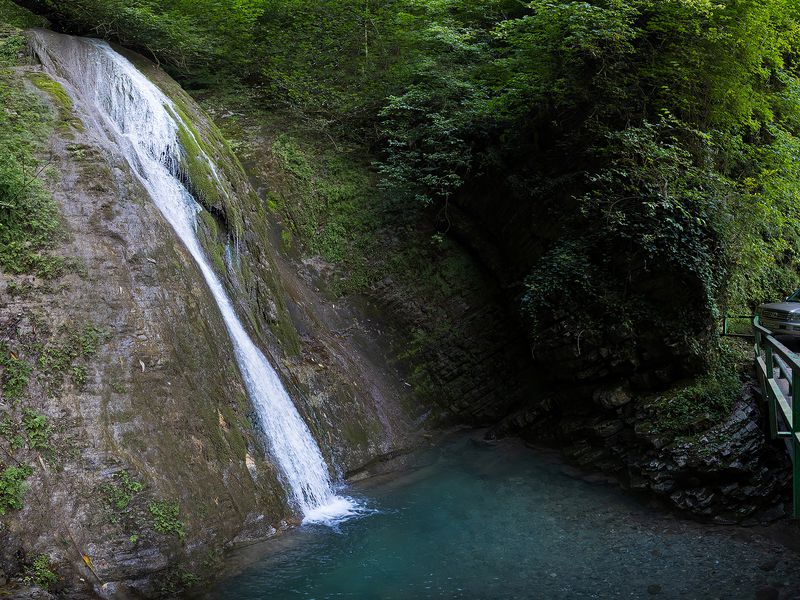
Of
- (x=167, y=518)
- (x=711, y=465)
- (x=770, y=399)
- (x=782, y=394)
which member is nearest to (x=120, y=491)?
(x=167, y=518)

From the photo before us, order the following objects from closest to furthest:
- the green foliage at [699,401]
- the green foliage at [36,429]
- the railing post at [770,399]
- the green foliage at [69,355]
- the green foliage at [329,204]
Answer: the green foliage at [36,429]
the green foliage at [69,355]
the railing post at [770,399]
the green foliage at [699,401]
the green foliage at [329,204]

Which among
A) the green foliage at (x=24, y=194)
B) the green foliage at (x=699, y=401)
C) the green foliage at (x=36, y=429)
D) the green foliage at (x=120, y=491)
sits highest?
the green foliage at (x=24, y=194)

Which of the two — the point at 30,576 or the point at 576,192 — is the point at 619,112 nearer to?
the point at 576,192

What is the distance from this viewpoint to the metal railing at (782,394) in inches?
245

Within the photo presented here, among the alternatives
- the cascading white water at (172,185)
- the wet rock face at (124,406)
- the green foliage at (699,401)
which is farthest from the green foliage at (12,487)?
the green foliage at (699,401)

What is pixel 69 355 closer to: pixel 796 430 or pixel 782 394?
pixel 796 430

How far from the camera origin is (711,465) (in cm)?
856

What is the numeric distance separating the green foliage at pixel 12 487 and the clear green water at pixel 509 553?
6.72ft

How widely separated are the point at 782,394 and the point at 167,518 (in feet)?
24.8

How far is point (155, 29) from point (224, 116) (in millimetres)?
2424

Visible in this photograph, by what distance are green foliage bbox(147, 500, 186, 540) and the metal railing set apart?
20.6 feet

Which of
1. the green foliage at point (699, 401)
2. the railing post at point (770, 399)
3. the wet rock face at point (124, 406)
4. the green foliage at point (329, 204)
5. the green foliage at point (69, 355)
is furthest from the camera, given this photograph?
the green foliage at point (329, 204)

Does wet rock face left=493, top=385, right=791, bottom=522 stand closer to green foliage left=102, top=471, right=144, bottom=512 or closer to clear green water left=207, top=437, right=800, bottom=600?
clear green water left=207, top=437, right=800, bottom=600

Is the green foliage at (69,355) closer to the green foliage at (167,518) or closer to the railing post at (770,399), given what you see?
the green foliage at (167,518)
